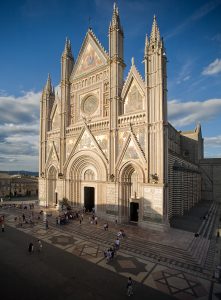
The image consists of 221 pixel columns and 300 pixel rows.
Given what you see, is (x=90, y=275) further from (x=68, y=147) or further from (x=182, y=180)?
(x=68, y=147)

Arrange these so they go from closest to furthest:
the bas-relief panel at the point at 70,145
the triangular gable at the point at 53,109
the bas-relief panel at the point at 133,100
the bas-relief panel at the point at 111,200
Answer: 1. the bas-relief panel at the point at 133,100
2. the bas-relief panel at the point at 111,200
3. the bas-relief panel at the point at 70,145
4. the triangular gable at the point at 53,109

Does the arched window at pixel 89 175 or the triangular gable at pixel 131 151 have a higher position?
the triangular gable at pixel 131 151

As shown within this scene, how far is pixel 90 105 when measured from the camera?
32188 millimetres

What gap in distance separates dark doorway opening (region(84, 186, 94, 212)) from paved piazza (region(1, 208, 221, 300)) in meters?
6.19

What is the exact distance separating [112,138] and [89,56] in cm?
1475

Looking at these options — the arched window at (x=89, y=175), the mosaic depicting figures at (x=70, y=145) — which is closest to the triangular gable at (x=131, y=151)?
the arched window at (x=89, y=175)

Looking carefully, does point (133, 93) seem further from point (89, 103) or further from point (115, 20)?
point (115, 20)

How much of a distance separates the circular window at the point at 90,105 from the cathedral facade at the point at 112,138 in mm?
156

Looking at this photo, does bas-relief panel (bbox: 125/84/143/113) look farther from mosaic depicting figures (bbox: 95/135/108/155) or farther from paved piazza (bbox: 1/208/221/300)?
paved piazza (bbox: 1/208/221/300)

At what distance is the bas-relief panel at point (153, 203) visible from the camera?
73.5 ft

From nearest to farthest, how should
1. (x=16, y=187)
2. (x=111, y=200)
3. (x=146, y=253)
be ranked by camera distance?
(x=146, y=253), (x=111, y=200), (x=16, y=187)

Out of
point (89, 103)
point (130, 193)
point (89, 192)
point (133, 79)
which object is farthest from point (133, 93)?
point (89, 192)

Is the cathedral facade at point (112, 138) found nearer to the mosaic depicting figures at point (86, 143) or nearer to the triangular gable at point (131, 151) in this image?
the triangular gable at point (131, 151)

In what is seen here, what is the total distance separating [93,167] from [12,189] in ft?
118
